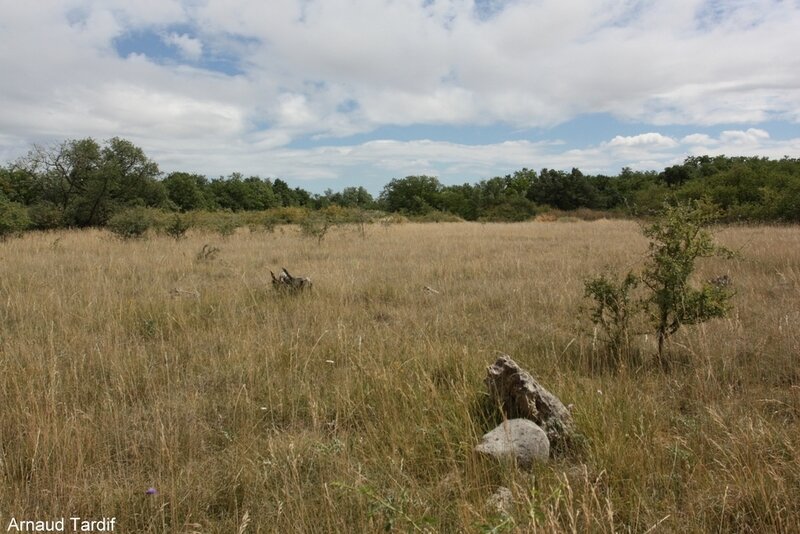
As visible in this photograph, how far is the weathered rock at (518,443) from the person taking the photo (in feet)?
7.78

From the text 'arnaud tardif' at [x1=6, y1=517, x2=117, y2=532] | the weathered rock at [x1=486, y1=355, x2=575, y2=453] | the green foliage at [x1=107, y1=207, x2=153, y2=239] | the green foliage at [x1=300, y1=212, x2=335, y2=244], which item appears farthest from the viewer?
the green foliage at [x1=300, y1=212, x2=335, y2=244]

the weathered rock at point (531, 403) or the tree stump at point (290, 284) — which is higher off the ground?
the tree stump at point (290, 284)

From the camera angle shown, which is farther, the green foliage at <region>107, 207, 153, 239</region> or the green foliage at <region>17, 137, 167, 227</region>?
the green foliage at <region>17, 137, 167, 227</region>

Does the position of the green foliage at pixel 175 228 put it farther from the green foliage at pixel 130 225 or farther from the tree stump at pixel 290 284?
the tree stump at pixel 290 284

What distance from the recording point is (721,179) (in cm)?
3025

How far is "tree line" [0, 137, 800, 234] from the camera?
22484mm

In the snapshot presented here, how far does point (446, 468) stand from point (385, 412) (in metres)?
0.60

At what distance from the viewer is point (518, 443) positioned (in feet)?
7.98

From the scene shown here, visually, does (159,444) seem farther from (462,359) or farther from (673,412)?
(673,412)

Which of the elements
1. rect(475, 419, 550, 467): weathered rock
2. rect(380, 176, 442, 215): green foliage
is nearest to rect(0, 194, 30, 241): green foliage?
rect(475, 419, 550, 467): weathered rock

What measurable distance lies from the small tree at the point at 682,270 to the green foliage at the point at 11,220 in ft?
59.1

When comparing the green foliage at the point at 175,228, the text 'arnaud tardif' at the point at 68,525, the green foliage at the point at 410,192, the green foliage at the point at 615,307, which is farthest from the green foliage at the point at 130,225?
the green foliage at the point at 410,192

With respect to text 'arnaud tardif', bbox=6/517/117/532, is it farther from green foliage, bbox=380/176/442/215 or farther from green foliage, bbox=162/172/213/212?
green foliage, bbox=380/176/442/215

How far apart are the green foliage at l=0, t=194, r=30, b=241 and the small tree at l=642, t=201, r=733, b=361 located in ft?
59.1
